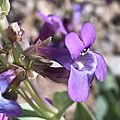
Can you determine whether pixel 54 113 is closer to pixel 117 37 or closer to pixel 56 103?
pixel 56 103

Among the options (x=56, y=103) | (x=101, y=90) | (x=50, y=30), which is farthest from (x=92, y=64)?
(x=101, y=90)

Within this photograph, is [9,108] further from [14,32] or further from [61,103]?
[61,103]

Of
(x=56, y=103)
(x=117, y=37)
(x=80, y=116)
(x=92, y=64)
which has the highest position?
(x=92, y=64)

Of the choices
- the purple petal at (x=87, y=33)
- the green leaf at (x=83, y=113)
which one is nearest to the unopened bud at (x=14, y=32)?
the purple petal at (x=87, y=33)

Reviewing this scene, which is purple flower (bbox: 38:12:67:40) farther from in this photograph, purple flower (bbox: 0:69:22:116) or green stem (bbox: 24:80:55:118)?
purple flower (bbox: 0:69:22:116)

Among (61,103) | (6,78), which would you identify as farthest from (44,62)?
(61,103)

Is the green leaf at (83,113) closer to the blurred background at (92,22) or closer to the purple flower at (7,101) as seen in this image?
the purple flower at (7,101)
